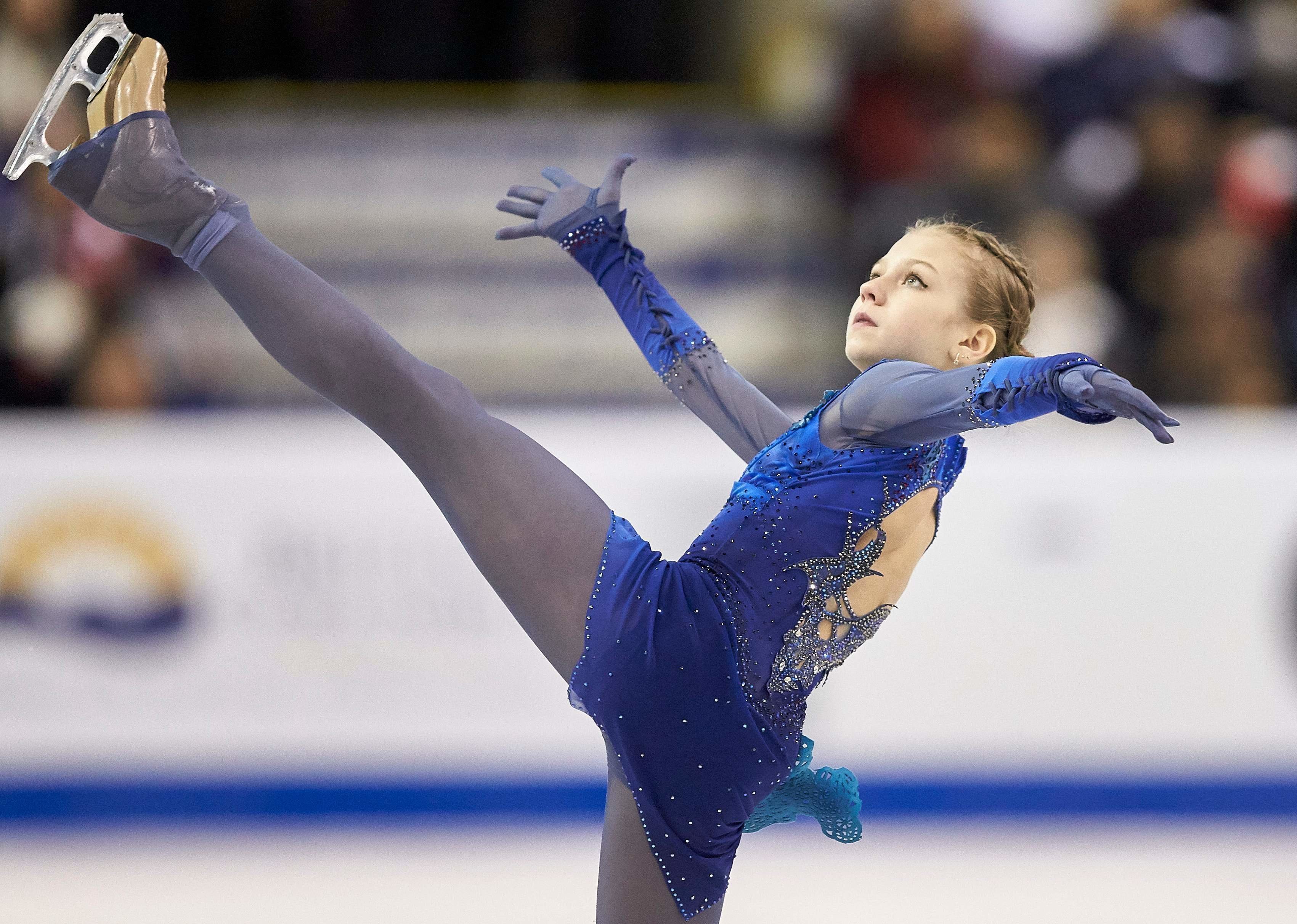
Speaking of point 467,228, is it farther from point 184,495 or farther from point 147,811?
point 147,811

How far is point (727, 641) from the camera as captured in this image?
2152 millimetres

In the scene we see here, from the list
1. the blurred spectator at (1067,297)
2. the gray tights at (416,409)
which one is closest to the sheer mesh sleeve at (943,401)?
the gray tights at (416,409)

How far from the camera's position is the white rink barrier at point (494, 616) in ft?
13.6

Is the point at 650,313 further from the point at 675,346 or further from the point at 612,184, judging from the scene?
the point at 612,184

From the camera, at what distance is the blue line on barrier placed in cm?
414

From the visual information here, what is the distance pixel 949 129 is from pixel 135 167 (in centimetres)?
397

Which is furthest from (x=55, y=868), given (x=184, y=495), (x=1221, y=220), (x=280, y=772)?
(x=1221, y=220)

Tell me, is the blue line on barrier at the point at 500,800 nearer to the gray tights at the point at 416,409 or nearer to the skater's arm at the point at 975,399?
the gray tights at the point at 416,409

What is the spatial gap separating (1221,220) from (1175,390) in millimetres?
751

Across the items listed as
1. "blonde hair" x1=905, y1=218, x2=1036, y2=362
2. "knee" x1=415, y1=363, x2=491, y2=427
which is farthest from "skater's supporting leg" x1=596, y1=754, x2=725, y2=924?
"blonde hair" x1=905, y1=218, x2=1036, y2=362

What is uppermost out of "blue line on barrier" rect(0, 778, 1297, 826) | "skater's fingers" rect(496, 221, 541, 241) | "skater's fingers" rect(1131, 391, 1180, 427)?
"skater's fingers" rect(496, 221, 541, 241)

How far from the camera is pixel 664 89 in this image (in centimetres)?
630

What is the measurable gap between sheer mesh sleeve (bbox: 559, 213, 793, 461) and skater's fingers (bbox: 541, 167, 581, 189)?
0.30 feet

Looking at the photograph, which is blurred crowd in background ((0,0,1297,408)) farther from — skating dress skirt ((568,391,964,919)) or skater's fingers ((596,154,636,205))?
skating dress skirt ((568,391,964,919))
